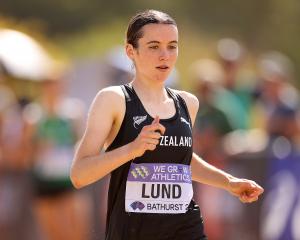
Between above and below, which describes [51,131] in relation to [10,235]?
above

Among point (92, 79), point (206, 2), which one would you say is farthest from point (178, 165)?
point (206, 2)

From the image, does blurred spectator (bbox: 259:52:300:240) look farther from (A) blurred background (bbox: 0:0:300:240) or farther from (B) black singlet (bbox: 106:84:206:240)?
(B) black singlet (bbox: 106:84:206:240)

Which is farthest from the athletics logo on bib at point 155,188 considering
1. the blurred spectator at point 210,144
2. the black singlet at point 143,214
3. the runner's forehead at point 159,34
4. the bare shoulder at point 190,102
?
the blurred spectator at point 210,144

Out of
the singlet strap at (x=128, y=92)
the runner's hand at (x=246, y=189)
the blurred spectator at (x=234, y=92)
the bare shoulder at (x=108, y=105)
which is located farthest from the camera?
the blurred spectator at (x=234, y=92)

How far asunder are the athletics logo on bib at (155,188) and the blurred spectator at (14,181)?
20.8ft

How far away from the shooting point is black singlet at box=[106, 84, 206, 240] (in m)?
6.17

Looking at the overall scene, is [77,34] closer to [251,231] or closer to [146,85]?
[251,231]

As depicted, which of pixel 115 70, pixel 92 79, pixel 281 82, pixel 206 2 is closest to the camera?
pixel 281 82

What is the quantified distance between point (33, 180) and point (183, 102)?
614 centimetres

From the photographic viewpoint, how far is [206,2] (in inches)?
1096

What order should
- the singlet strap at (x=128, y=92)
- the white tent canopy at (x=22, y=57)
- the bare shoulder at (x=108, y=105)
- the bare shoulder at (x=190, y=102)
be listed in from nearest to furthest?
the bare shoulder at (x=108, y=105) → the singlet strap at (x=128, y=92) → the bare shoulder at (x=190, y=102) → the white tent canopy at (x=22, y=57)

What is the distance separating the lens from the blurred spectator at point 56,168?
12180 millimetres

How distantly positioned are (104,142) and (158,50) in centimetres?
67

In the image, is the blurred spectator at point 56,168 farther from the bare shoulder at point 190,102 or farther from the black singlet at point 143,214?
the black singlet at point 143,214
